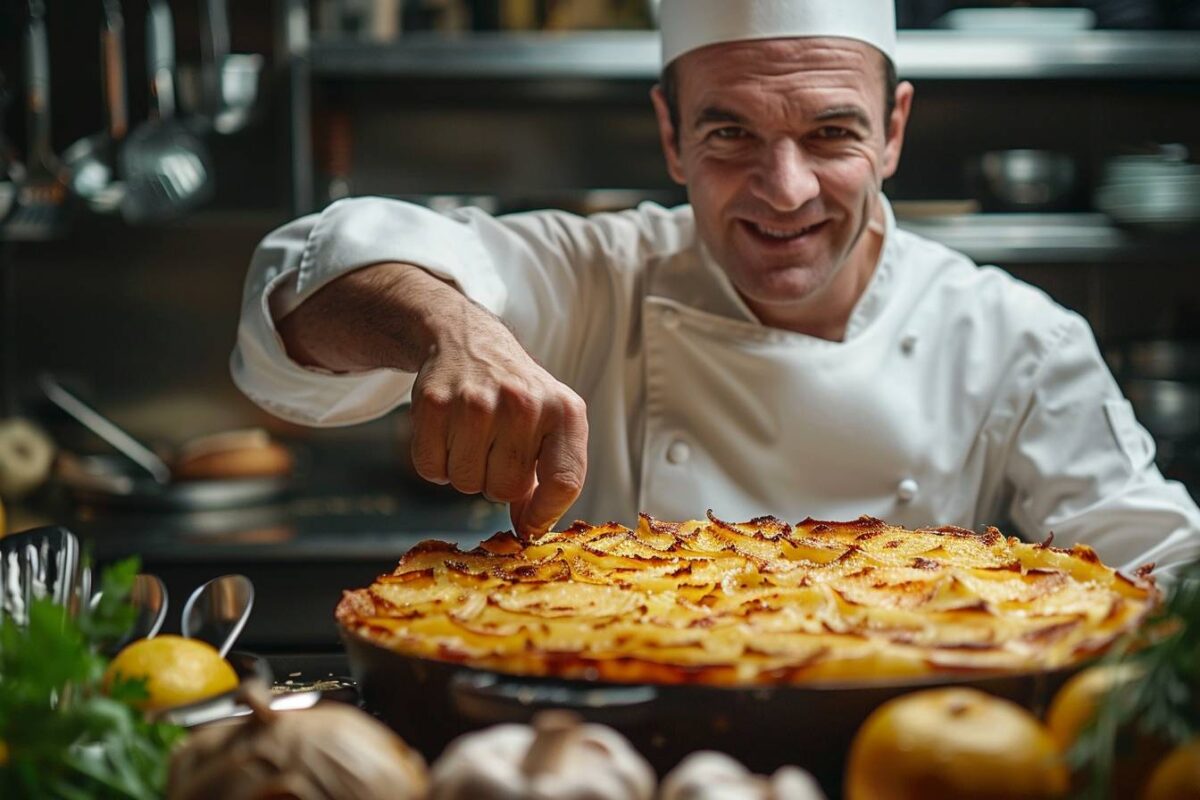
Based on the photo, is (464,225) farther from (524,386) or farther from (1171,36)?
(1171,36)

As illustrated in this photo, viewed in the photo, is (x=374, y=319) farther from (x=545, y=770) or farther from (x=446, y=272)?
(x=545, y=770)

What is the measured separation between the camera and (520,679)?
72 cm

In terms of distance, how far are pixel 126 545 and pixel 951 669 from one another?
212 centimetres

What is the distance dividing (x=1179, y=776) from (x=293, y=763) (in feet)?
1.33

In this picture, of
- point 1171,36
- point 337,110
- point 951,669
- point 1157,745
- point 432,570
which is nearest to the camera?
point 1157,745

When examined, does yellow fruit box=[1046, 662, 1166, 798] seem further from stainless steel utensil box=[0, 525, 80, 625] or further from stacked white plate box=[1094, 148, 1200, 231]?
stacked white plate box=[1094, 148, 1200, 231]

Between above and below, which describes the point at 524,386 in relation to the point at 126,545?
above

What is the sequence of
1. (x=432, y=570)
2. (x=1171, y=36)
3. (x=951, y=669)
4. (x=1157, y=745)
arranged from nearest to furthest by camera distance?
(x=1157, y=745) < (x=951, y=669) < (x=432, y=570) < (x=1171, y=36)

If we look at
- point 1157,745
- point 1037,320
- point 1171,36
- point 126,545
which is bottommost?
point 126,545

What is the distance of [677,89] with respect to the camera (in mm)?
1792

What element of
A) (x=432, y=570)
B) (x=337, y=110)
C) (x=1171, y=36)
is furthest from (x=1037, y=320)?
(x=337, y=110)

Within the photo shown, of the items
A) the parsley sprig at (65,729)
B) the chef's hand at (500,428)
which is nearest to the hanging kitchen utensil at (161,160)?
the chef's hand at (500,428)

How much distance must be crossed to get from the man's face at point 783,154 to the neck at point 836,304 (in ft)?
0.36

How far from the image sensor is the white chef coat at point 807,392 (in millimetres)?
1730
